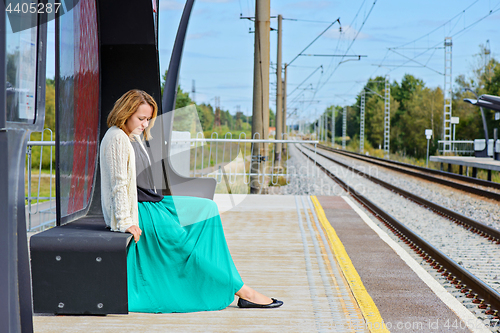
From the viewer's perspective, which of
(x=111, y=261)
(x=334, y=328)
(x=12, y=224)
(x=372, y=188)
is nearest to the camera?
(x=12, y=224)

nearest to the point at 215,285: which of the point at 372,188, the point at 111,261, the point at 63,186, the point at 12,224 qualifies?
the point at 111,261

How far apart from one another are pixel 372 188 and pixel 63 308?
13801 mm

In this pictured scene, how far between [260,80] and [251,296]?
25.5 feet

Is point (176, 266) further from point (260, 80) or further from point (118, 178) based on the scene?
point (260, 80)

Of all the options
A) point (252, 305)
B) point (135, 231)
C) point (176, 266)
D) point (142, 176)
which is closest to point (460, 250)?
point (252, 305)

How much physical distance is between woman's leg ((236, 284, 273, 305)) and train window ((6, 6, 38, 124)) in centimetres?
176

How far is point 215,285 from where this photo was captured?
325cm

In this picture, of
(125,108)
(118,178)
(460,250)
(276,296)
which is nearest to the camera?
(118,178)

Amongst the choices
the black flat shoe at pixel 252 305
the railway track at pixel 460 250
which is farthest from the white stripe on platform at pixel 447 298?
the black flat shoe at pixel 252 305

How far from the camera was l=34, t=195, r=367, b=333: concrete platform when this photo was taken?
2967 mm

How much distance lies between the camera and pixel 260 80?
10.6 m

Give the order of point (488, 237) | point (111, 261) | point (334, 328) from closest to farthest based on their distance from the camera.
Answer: point (111, 261) < point (334, 328) < point (488, 237)

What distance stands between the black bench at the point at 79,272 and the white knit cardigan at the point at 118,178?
5.0 inches

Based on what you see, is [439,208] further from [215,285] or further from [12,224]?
[12,224]
